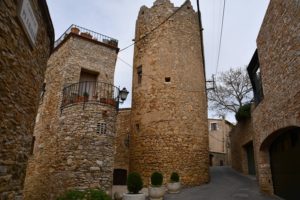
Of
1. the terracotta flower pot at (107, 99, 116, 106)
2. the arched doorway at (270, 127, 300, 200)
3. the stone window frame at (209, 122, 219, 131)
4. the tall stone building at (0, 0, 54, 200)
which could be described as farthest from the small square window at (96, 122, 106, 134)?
the stone window frame at (209, 122, 219, 131)

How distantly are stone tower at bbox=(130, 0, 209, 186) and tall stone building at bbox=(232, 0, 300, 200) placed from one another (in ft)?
11.2

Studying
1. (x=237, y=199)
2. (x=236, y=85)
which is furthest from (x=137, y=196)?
(x=236, y=85)

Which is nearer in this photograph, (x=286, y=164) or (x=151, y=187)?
(x=286, y=164)

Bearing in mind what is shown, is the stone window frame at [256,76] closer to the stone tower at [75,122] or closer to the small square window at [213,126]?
the stone tower at [75,122]

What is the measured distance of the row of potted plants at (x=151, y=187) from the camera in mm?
7035

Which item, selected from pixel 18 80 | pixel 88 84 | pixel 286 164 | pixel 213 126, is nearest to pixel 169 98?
pixel 88 84

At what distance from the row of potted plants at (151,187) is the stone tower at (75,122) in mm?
1514

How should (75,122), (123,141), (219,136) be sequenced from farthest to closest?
(219,136)
(123,141)
(75,122)

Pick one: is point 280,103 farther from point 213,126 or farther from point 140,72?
point 213,126

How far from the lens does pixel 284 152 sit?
764 cm

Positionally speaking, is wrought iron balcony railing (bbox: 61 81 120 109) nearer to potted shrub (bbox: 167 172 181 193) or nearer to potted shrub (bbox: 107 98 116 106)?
potted shrub (bbox: 107 98 116 106)

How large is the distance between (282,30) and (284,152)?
381cm

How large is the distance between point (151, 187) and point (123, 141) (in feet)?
19.5

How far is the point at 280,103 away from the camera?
698 centimetres
